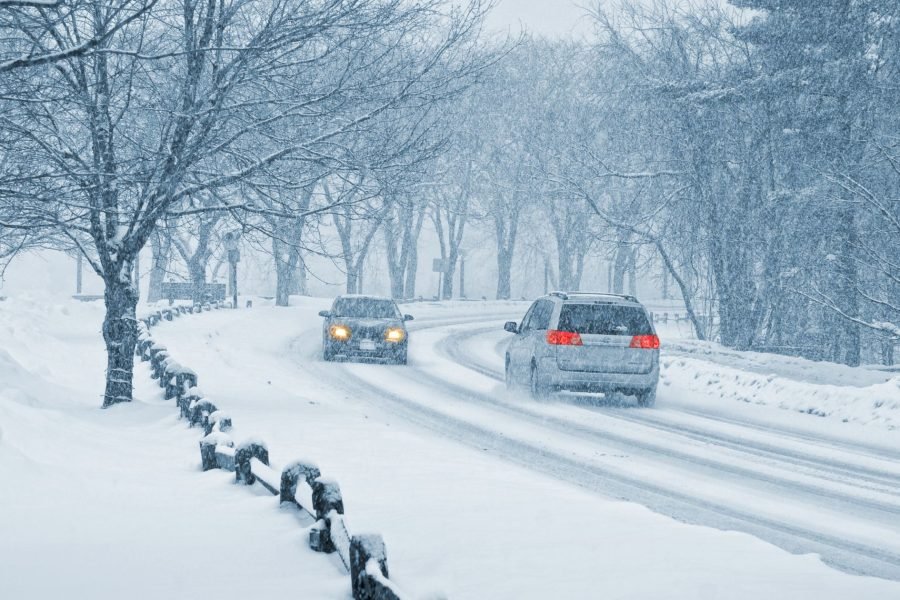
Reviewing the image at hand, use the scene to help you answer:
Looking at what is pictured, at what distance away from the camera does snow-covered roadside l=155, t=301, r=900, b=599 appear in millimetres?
5531

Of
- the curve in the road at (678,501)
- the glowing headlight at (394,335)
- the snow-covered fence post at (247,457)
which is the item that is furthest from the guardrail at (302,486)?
the glowing headlight at (394,335)

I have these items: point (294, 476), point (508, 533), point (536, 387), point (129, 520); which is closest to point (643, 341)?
point (536, 387)

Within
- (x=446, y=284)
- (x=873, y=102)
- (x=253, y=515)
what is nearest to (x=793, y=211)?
(x=873, y=102)

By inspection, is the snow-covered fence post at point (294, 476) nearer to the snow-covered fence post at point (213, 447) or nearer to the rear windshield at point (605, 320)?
the snow-covered fence post at point (213, 447)

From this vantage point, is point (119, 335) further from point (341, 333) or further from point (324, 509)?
point (341, 333)

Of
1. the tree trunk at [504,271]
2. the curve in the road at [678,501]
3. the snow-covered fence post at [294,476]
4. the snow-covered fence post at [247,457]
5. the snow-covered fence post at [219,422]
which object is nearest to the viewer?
the snow-covered fence post at [294,476]

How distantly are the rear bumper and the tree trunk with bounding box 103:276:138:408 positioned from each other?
22.0 ft

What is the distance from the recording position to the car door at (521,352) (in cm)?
1797

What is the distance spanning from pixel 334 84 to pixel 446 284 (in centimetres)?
4863

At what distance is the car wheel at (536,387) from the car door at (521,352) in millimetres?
343

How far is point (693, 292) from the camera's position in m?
30.6

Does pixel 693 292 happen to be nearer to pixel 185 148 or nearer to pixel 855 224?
pixel 855 224

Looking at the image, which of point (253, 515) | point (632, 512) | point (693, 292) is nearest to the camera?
point (253, 515)

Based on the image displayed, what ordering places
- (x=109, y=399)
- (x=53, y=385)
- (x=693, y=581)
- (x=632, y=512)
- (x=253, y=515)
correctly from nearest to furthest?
1. (x=693, y=581)
2. (x=253, y=515)
3. (x=632, y=512)
4. (x=109, y=399)
5. (x=53, y=385)
